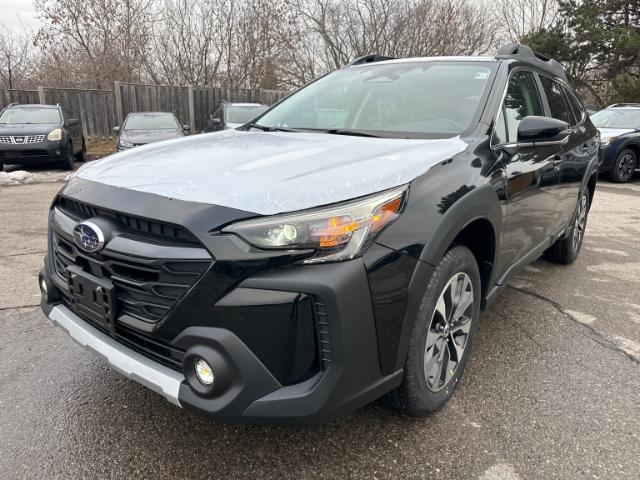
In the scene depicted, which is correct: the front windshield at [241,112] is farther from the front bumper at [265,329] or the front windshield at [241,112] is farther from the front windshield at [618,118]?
the front bumper at [265,329]

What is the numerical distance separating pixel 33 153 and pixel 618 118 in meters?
12.8

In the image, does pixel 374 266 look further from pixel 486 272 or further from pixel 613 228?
pixel 613 228

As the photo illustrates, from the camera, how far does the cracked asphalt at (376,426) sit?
200cm

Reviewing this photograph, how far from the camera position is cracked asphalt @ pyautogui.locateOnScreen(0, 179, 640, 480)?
200 centimetres

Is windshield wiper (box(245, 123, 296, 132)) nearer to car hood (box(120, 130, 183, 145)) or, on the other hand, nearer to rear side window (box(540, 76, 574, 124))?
rear side window (box(540, 76, 574, 124))

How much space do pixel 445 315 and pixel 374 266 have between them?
0.72 metres

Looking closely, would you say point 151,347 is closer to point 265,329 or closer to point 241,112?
point 265,329

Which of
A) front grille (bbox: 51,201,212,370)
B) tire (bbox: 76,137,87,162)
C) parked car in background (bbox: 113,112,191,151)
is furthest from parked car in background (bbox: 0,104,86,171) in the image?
front grille (bbox: 51,201,212,370)

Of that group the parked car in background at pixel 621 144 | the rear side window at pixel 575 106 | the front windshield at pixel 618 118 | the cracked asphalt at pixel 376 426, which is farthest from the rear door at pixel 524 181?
the front windshield at pixel 618 118

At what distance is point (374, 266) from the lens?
1712mm

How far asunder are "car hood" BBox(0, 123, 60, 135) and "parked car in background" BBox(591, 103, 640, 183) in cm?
1161

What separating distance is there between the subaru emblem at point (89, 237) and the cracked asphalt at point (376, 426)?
0.89 metres

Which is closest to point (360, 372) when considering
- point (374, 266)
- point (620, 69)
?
point (374, 266)

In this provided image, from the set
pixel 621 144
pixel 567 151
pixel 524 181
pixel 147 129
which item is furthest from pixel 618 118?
pixel 147 129
